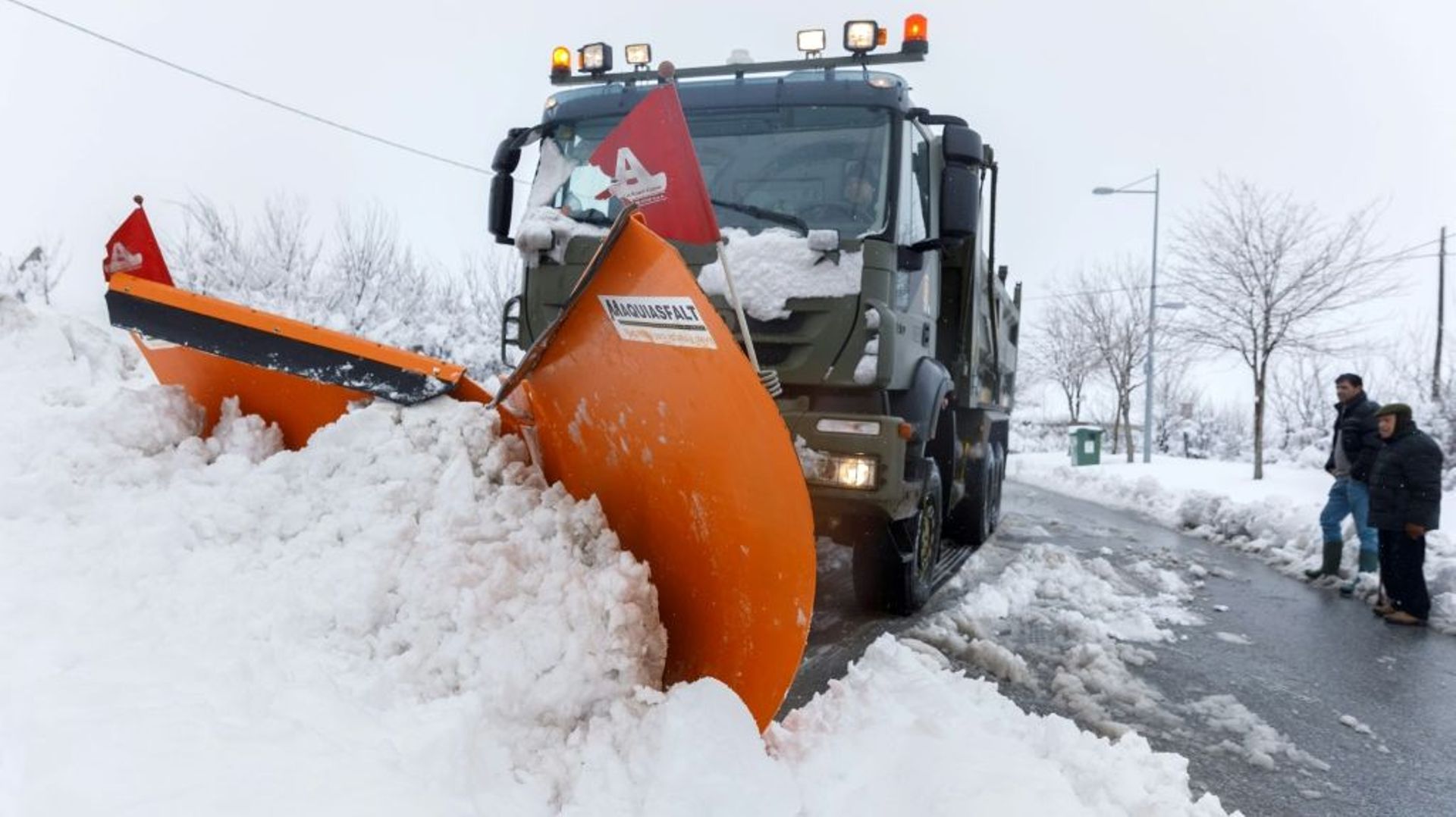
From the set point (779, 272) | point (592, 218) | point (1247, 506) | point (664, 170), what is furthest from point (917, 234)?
point (1247, 506)

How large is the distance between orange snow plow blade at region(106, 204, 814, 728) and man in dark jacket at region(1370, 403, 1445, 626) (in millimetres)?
5445

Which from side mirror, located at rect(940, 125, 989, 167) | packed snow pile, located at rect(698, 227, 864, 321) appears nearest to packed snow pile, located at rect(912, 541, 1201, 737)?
packed snow pile, located at rect(698, 227, 864, 321)

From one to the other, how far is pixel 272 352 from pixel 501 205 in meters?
2.65

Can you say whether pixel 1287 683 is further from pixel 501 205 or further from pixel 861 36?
pixel 501 205

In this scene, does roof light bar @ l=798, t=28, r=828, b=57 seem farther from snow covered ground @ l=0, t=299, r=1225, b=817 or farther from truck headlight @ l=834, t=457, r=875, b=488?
snow covered ground @ l=0, t=299, r=1225, b=817

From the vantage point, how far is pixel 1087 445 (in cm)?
2061

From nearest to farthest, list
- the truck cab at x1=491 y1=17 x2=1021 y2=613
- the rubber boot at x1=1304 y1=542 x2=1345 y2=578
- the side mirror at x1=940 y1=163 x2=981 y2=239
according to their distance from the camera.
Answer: the truck cab at x1=491 y1=17 x2=1021 y2=613 → the side mirror at x1=940 y1=163 x2=981 y2=239 → the rubber boot at x1=1304 y1=542 x2=1345 y2=578

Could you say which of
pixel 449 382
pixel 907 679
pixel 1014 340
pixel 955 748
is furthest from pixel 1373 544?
pixel 449 382

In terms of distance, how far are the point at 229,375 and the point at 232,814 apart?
196 cm

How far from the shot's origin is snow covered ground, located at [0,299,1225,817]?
1779 mm

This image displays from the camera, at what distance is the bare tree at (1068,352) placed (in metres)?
30.2

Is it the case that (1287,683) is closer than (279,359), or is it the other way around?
(279,359)

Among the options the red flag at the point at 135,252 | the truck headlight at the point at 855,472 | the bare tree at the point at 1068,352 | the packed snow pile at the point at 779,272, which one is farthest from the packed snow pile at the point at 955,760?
the bare tree at the point at 1068,352

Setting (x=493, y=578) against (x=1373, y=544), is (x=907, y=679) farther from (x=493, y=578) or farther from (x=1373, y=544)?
(x=1373, y=544)
